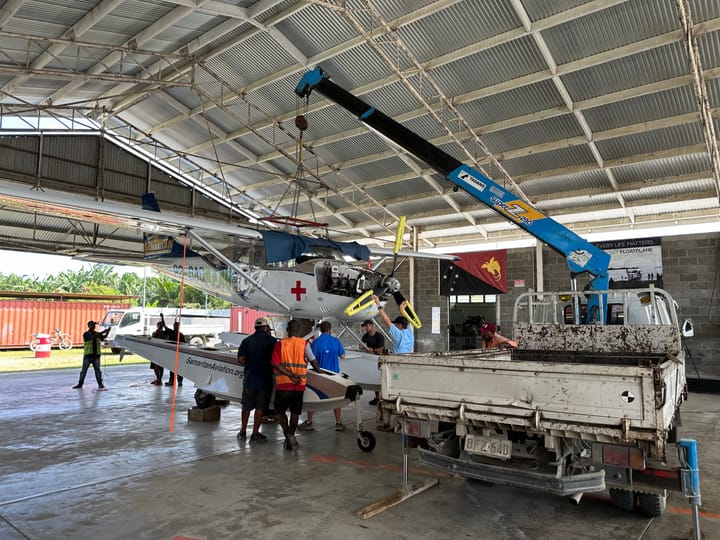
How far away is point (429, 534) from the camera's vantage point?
3.44m

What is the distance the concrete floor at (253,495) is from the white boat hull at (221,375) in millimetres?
518

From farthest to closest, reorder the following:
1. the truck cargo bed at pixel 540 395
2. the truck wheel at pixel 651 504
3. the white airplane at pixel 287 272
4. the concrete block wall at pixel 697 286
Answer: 1. the concrete block wall at pixel 697 286
2. the white airplane at pixel 287 272
3. the truck wheel at pixel 651 504
4. the truck cargo bed at pixel 540 395

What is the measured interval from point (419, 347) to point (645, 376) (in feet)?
50.0

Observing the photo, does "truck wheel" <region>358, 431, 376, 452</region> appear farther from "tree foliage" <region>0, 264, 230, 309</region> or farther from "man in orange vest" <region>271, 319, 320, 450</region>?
"tree foliage" <region>0, 264, 230, 309</region>

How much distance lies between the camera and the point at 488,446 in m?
3.36

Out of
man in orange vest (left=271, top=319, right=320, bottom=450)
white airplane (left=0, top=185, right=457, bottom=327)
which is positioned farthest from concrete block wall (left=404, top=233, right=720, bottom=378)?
man in orange vest (left=271, top=319, right=320, bottom=450)

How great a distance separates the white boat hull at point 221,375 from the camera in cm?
630

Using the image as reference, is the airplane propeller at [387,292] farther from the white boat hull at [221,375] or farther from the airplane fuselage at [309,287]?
the white boat hull at [221,375]

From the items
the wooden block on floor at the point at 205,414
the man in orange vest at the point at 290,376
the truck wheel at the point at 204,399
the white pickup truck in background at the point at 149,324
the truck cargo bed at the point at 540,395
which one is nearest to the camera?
the truck cargo bed at the point at 540,395

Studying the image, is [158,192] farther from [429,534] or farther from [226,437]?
[429,534]

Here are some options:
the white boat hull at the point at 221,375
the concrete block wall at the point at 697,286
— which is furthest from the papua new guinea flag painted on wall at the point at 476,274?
the white boat hull at the point at 221,375

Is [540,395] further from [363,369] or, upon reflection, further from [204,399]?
[204,399]

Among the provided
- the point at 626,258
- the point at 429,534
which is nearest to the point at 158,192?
the point at 626,258

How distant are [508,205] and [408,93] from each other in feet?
16.1
